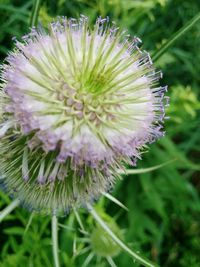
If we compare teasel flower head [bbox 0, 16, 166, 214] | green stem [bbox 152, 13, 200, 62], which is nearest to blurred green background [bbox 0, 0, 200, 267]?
green stem [bbox 152, 13, 200, 62]

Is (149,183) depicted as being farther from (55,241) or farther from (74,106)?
(74,106)

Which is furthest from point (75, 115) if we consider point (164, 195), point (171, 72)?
point (171, 72)

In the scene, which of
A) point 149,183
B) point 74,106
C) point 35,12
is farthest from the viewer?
point 149,183

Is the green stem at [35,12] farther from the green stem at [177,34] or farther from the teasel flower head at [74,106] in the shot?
the green stem at [177,34]

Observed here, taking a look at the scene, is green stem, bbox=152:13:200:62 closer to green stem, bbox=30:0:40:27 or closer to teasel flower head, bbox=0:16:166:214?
teasel flower head, bbox=0:16:166:214

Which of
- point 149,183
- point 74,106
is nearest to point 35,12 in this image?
point 74,106

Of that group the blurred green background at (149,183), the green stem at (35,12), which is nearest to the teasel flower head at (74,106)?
the green stem at (35,12)
